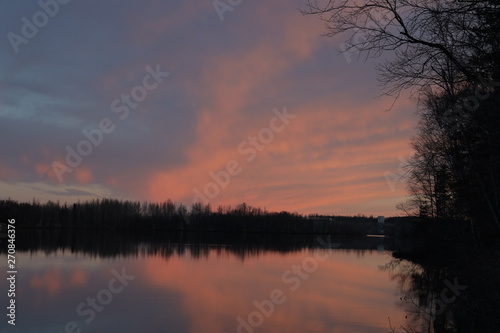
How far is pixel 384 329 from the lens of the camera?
14.9 m

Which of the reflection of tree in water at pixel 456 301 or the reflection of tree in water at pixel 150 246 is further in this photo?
the reflection of tree in water at pixel 150 246

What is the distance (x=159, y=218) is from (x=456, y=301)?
130 metres

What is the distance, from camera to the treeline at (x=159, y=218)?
121000 mm

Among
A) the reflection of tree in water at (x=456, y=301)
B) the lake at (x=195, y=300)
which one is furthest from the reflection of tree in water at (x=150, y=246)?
the reflection of tree in water at (x=456, y=301)

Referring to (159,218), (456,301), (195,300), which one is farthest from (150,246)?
(159,218)

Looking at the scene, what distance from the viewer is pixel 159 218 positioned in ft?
464

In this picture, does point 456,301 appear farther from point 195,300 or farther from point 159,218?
point 159,218

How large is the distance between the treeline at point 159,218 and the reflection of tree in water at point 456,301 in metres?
107

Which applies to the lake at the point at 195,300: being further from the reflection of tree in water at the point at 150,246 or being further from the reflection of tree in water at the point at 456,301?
the reflection of tree in water at the point at 150,246

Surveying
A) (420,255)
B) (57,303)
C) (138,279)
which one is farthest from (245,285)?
(420,255)

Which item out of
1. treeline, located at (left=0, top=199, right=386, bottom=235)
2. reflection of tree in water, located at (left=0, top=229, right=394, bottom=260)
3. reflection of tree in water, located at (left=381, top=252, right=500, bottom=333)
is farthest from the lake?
treeline, located at (left=0, top=199, right=386, bottom=235)

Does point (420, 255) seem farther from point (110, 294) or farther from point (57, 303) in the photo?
point (57, 303)

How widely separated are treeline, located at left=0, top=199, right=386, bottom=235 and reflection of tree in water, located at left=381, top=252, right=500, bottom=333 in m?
107

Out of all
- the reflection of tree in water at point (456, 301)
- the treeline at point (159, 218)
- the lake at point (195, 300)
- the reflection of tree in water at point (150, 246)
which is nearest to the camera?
the reflection of tree in water at point (456, 301)
